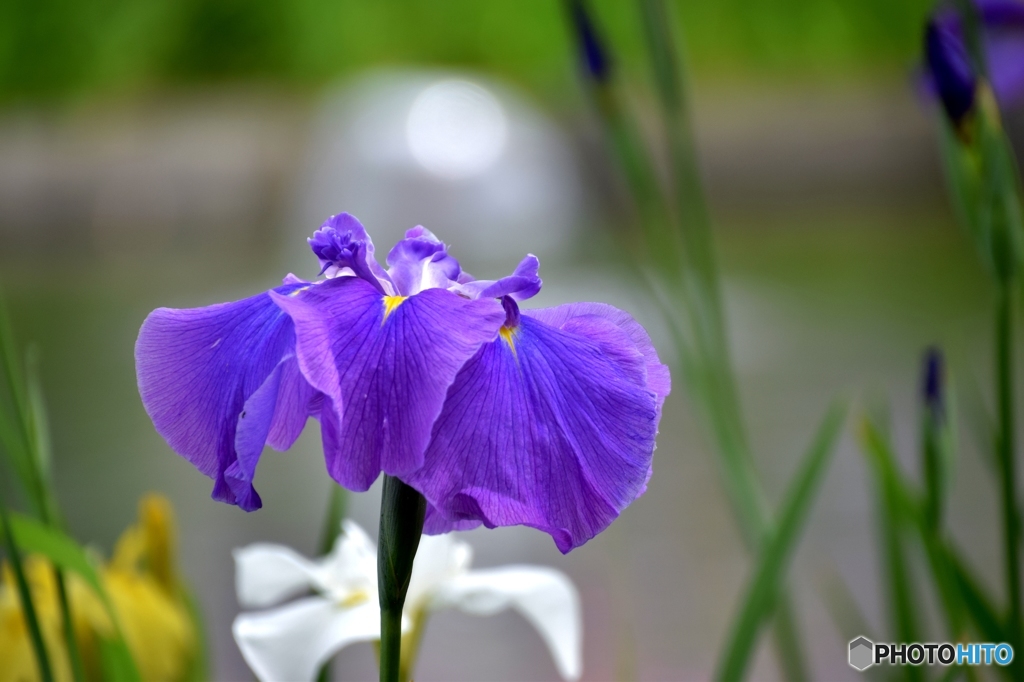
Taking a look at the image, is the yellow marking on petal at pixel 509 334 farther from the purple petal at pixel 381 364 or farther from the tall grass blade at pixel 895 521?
the tall grass blade at pixel 895 521

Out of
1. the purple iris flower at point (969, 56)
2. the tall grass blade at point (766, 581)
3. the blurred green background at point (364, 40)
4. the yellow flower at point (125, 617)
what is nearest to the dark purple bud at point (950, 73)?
the purple iris flower at point (969, 56)

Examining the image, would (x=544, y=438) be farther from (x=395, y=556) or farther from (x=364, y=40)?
(x=364, y=40)

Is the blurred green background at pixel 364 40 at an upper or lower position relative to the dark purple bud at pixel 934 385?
upper

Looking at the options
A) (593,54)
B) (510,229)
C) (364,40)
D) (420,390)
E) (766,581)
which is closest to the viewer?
(420,390)

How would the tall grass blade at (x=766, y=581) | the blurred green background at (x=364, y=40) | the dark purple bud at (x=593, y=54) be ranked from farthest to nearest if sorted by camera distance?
the blurred green background at (x=364, y=40) → the dark purple bud at (x=593, y=54) → the tall grass blade at (x=766, y=581)

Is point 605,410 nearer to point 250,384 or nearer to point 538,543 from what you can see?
point 250,384

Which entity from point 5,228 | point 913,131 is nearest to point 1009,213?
point 913,131

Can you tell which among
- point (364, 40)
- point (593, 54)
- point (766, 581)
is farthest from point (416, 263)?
point (364, 40)
